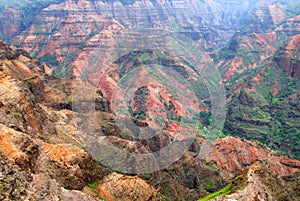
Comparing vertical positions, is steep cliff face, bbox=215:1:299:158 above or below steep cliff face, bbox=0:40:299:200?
below

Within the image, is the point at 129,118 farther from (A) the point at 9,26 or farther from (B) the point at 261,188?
(A) the point at 9,26

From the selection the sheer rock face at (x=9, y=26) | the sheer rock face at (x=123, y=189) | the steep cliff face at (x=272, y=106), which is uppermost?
the sheer rock face at (x=123, y=189)

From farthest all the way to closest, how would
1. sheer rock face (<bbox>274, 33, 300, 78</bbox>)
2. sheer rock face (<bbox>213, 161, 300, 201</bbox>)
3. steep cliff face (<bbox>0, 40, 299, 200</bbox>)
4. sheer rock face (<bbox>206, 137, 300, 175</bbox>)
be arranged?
sheer rock face (<bbox>274, 33, 300, 78</bbox>) < sheer rock face (<bbox>206, 137, 300, 175</bbox>) < sheer rock face (<bbox>213, 161, 300, 201</bbox>) < steep cliff face (<bbox>0, 40, 299, 200</bbox>)

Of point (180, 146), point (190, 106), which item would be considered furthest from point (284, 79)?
point (180, 146)

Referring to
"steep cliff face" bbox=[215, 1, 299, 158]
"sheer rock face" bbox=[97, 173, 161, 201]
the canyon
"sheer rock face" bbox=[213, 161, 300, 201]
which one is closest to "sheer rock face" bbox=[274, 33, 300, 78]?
"steep cliff face" bbox=[215, 1, 299, 158]

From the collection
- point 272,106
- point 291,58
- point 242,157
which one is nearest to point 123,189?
point 242,157

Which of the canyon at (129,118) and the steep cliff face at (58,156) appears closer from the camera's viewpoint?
the steep cliff face at (58,156)

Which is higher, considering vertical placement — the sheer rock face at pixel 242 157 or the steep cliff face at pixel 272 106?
the sheer rock face at pixel 242 157

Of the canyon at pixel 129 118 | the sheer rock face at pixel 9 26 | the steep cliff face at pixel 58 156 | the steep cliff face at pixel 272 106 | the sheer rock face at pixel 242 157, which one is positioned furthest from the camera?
the sheer rock face at pixel 9 26

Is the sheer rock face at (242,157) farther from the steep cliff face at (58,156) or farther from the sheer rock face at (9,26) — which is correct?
the sheer rock face at (9,26)

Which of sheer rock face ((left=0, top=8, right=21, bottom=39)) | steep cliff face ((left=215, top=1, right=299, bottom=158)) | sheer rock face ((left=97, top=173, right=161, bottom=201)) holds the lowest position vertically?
steep cliff face ((left=215, top=1, right=299, bottom=158))

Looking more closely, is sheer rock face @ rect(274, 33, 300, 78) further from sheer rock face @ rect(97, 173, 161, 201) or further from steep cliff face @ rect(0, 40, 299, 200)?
sheer rock face @ rect(97, 173, 161, 201)

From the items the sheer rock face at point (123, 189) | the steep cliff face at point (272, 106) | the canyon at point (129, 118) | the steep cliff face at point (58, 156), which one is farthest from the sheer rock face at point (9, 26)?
the sheer rock face at point (123, 189)
